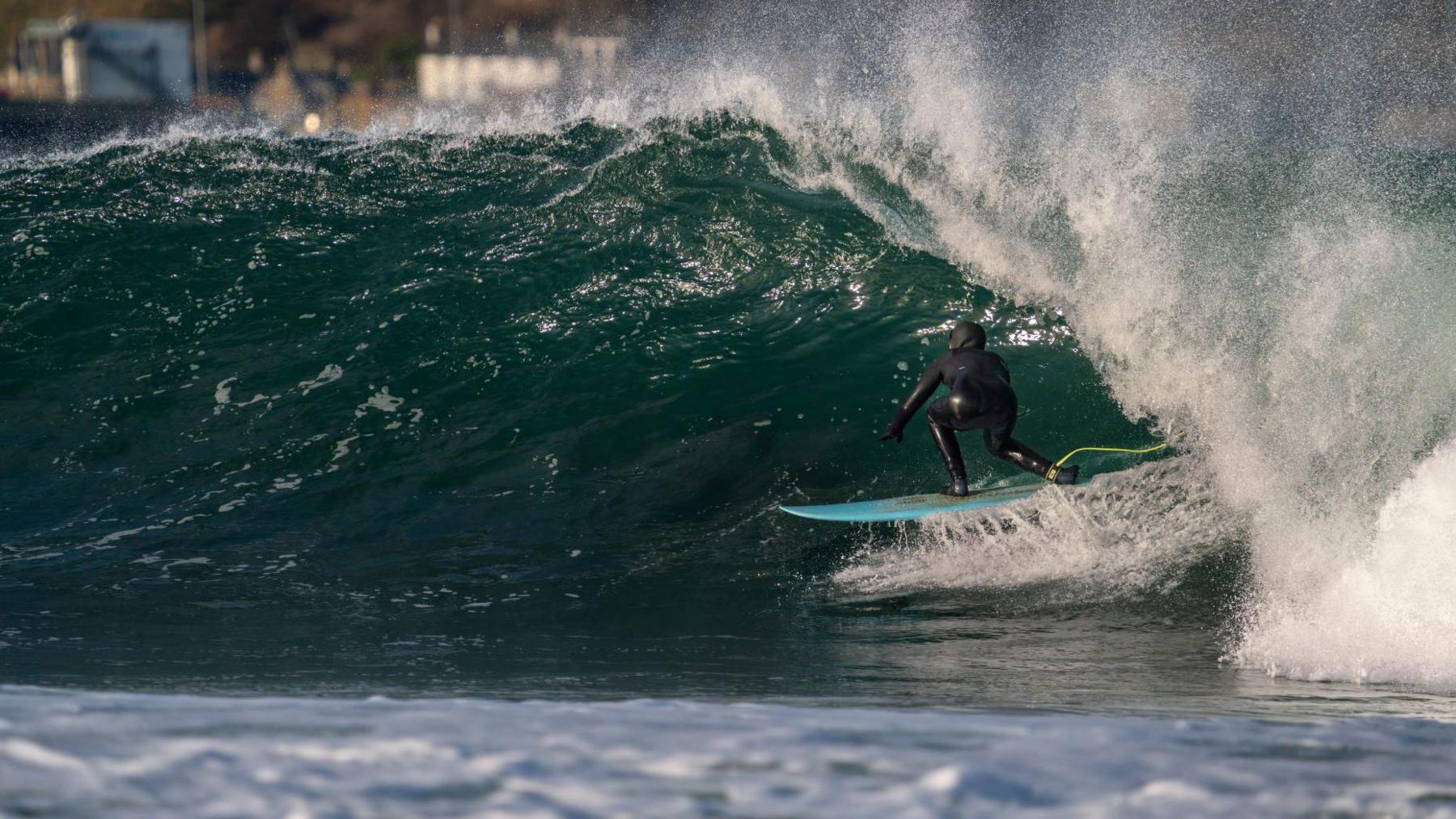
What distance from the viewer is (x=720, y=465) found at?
8070 millimetres

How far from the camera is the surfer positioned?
6738mm

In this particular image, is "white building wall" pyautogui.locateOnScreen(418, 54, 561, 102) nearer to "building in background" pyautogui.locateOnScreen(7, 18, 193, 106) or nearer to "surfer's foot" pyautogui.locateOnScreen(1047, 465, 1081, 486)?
"building in background" pyautogui.locateOnScreen(7, 18, 193, 106)

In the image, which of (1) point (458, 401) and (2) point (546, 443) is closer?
(2) point (546, 443)

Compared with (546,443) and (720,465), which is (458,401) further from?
(720,465)

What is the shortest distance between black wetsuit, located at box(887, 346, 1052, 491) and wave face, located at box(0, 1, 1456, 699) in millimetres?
345

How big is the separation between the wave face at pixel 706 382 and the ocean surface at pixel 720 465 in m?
0.04

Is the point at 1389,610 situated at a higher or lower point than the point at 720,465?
lower

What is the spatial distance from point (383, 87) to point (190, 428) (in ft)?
194

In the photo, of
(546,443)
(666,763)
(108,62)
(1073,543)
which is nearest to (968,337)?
(1073,543)

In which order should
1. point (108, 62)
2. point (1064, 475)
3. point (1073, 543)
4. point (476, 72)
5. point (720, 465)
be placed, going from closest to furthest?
point (1064, 475)
point (1073, 543)
point (720, 465)
point (108, 62)
point (476, 72)

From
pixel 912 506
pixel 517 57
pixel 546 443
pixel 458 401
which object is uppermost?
pixel 517 57

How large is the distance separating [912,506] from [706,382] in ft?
7.41

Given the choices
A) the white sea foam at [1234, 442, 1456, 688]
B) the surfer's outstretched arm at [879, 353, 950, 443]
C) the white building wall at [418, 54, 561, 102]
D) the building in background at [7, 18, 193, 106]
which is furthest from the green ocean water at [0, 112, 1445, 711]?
the white building wall at [418, 54, 561, 102]

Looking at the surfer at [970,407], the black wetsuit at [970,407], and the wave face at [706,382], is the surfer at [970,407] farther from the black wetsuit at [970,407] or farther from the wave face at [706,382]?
the wave face at [706,382]
